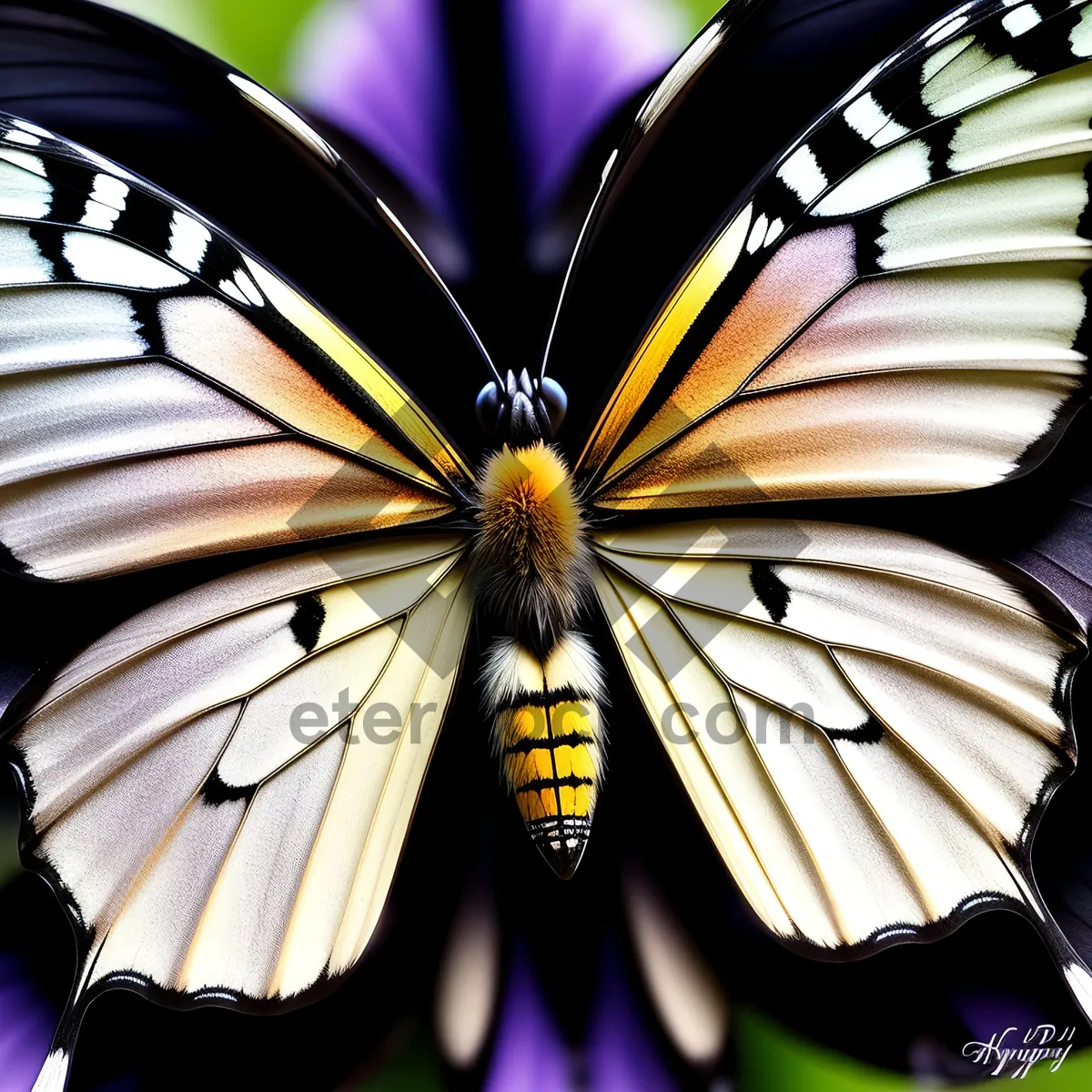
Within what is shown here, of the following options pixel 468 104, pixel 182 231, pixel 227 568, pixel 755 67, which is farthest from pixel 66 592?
pixel 755 67

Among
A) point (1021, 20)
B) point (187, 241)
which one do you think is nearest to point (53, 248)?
point (187, 241)

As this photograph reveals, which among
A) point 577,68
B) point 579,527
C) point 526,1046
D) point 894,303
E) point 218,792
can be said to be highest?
point 577,68

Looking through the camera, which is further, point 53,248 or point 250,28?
point 250,28

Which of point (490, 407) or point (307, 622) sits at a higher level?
point (490, 407)

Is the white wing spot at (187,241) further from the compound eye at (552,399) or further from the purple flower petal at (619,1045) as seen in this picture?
the purple flower petal at (619,1045)

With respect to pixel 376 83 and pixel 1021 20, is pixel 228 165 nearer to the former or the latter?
pixel 376 83

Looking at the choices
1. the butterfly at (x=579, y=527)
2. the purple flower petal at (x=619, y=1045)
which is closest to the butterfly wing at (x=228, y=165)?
the butterfly at (x=579, y=527)

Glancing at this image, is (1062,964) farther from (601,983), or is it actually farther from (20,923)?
(20,923)
